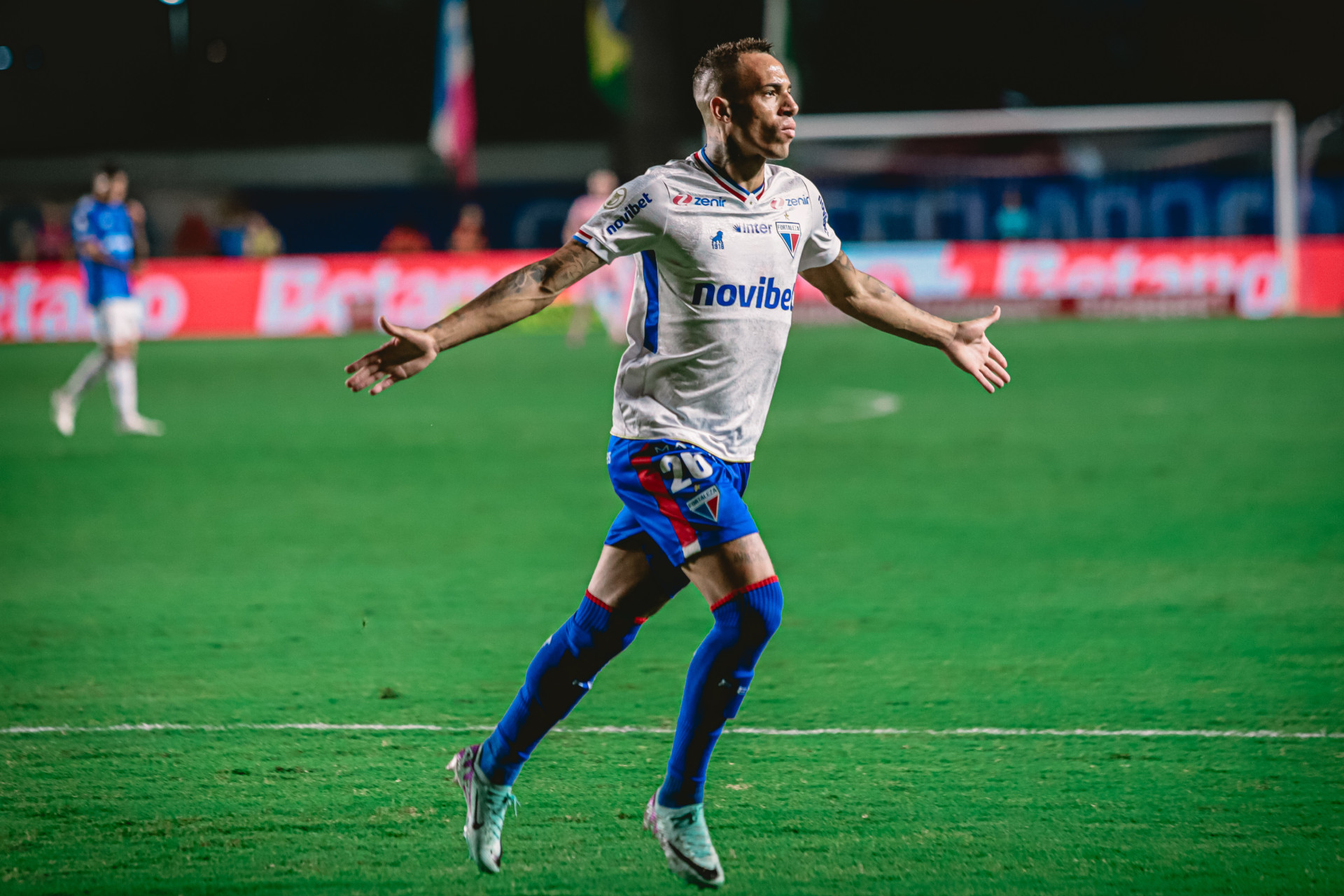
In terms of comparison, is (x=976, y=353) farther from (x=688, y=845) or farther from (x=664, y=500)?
(x=688, y=845)

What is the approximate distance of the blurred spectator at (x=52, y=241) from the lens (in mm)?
30578

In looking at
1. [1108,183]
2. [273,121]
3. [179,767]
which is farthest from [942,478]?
[273,121]

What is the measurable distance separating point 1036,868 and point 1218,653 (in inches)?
103

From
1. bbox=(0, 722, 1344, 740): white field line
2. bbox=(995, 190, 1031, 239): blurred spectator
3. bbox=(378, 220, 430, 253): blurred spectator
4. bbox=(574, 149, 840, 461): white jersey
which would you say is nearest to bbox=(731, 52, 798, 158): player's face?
bbox=(574, 149, 840, 461): white jersey

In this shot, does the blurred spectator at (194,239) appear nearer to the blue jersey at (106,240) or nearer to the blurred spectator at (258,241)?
the blurred spectator at (258,241)

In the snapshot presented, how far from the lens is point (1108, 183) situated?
29.0 metres

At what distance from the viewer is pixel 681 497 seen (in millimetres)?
3918

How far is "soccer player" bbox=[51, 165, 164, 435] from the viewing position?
533 inches

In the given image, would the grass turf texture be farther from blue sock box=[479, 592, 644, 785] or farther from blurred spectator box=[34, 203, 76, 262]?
blurred spectator box=[34, 203, 76, 262]

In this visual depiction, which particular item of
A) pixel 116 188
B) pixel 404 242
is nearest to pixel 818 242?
pixel 116 188

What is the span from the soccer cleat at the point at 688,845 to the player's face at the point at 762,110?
171 centimetres

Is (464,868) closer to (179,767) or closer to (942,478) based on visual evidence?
(179,767)

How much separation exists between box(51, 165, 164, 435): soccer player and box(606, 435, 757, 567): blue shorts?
35.0 feet

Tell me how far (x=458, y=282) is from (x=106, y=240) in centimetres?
1194
